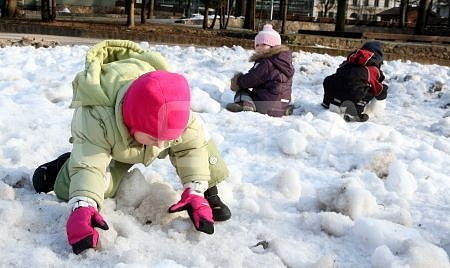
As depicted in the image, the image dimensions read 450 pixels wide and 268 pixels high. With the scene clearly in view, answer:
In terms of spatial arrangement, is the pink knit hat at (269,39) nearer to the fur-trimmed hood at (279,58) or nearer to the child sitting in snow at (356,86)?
the fur-trimmed hood at (279,58)

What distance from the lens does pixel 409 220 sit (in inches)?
109

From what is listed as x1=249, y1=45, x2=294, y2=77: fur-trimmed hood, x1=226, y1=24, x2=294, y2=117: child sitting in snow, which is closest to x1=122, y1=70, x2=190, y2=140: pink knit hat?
x1=226, y1=24, x2=294, y2=117: child sitting in snow

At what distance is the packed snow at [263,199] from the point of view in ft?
7.66

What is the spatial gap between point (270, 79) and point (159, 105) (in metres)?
3.73

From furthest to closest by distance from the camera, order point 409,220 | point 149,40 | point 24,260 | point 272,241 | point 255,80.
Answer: point 149,40, point 255,80, point 409,220, point 272,241, point 24,260

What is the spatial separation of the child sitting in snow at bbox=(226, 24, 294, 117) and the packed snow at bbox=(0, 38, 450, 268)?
0.61 metres

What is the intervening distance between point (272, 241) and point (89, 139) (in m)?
0.90

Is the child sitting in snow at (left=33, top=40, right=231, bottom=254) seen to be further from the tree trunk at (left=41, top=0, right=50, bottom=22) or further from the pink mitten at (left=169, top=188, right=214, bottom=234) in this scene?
the tree trunk at (left=41, top=0, right=50, bottom=22)

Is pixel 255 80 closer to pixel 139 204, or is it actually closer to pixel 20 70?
pixel 20 70

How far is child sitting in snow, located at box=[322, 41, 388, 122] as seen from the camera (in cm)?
609

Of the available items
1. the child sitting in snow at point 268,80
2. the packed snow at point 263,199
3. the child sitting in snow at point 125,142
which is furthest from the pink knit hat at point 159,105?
the child sitting in snow at point 268,80

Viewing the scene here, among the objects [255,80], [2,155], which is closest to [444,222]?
[2,155]

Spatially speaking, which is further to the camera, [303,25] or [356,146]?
[303,25]

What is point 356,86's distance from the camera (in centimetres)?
615
